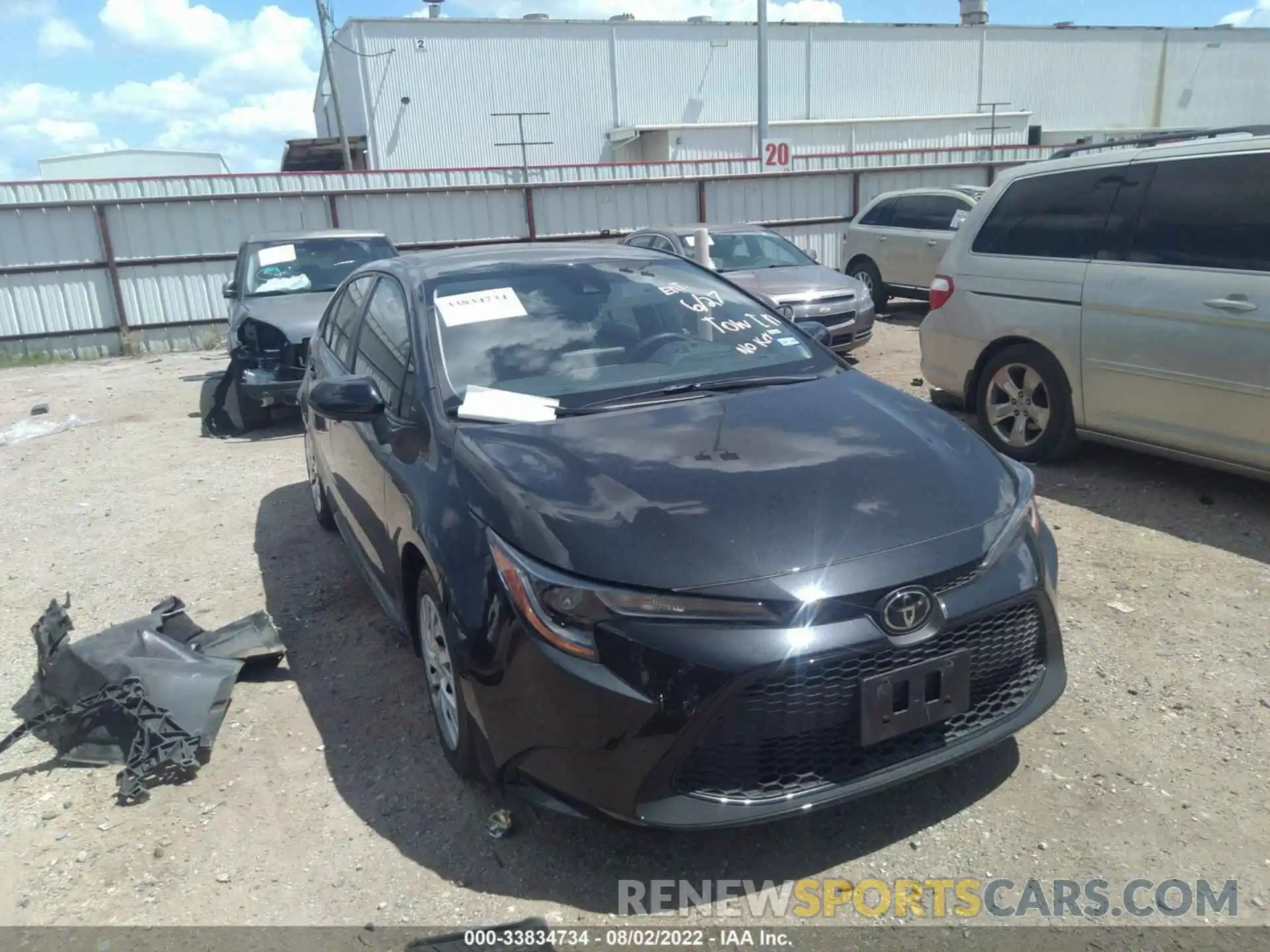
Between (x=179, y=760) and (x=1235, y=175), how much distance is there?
5.34 metres

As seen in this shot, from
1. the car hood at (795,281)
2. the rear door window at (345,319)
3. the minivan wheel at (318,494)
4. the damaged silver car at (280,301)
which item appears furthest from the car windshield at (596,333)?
the car hood at (795,281)

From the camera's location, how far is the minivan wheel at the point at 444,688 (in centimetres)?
283

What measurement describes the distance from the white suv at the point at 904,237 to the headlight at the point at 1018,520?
9.24 meters

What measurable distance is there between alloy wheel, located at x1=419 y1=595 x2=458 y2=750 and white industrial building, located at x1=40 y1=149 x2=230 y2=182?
31652 mm

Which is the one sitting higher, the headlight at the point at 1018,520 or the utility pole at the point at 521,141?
the utility pole at the point at 521,141

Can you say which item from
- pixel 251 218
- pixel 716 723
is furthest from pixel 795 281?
pixel 251 218

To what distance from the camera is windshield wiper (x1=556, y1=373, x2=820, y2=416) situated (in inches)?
129

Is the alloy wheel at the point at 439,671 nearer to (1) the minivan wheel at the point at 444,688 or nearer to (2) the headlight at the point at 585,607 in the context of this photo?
(1) the minivan wheel at the point at 444,688

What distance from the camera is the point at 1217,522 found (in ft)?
15.8

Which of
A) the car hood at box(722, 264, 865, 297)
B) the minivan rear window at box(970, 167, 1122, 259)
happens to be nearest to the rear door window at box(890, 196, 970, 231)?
the car hood at box(722, 264, 865, 297)

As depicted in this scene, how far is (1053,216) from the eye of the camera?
5629mm

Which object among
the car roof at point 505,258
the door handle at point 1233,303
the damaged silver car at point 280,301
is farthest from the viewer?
the damaged silver car at point 280,301

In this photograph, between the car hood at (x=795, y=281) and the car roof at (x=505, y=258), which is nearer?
the car roof at (x=505, y=258)

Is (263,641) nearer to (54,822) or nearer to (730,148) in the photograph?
(54,822)
